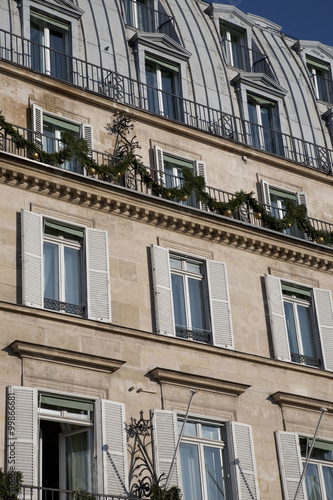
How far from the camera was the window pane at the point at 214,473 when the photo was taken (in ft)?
82.5

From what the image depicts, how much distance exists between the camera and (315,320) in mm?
29750

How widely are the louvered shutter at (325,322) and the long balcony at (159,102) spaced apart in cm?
470

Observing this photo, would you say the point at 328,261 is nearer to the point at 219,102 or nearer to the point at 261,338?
the point at 261,338

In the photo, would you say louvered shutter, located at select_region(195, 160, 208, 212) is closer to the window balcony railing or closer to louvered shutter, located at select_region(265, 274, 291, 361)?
louvered shutter, located at select_region(265, 274, 291, 361)

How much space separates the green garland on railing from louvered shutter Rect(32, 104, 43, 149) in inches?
23.6

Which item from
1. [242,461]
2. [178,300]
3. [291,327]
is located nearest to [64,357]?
[178,300]

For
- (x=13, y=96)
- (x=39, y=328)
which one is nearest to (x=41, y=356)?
(x=39, y=328)

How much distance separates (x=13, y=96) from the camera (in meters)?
27.6

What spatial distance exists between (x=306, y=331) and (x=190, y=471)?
6.33 metres

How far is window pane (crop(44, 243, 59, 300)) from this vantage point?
2542cm

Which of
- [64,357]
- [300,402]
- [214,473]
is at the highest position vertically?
[64,357]

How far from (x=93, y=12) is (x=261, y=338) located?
1051 centimetres

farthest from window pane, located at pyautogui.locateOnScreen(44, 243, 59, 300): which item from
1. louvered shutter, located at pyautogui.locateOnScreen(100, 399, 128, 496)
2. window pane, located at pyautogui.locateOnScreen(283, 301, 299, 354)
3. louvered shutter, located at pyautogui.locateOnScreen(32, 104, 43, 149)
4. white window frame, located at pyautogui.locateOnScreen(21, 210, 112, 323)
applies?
window pane, located at pyautogui.locateOnScreen(283, 301, 299, 354)

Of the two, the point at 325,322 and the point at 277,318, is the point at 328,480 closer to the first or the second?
the point at 277,318
